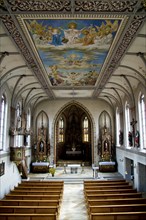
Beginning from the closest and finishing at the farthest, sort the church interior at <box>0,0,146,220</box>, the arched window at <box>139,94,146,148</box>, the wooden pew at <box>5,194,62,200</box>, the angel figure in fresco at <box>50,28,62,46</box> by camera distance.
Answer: the church interior at <box>0,0,146,220</box>
the angel figure in fresco at <box>50,28,62,46</box>
the wooden pew at <box>5,194,62,200</box>
the arched window at <box>139,94,146,148</box>

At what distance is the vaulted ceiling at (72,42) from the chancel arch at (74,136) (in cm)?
1309

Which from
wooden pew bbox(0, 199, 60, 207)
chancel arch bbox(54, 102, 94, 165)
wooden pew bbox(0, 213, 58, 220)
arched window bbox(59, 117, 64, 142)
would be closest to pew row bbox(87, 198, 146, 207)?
wooden pew bbox(0, 199, 60, 207)

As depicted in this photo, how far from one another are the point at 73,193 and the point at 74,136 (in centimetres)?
1495

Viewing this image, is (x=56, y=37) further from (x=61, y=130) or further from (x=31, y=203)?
(x=61, y=130)

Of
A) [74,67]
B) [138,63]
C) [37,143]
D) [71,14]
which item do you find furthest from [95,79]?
[37,143]

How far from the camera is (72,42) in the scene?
33.6 ft

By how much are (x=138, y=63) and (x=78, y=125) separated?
19.5 metres

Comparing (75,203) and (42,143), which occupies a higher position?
(42,143)

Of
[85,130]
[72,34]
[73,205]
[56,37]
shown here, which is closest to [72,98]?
[85,130]

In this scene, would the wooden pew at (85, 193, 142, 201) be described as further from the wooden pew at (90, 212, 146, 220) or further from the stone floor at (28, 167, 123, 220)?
the wooden pew at (90, 212, 146, 220)

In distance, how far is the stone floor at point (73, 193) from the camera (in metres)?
11.9

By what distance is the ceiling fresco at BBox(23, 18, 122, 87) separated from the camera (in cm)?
863

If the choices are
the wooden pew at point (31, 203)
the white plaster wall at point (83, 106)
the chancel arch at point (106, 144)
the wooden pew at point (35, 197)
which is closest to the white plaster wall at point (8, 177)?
the wooden pew at point (35, 197)

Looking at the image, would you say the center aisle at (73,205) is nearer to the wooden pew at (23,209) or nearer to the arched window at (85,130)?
the wooden pew at (23,209)
